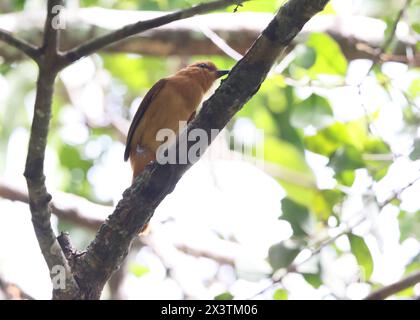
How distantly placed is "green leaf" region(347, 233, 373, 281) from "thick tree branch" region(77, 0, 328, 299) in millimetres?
1408

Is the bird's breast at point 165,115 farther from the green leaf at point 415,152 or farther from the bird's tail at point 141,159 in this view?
the green leaf at point 415,152

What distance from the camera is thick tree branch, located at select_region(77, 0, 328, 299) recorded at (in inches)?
112

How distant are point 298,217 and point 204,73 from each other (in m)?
1.18

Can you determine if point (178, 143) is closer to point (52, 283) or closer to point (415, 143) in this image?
point (52, 283)

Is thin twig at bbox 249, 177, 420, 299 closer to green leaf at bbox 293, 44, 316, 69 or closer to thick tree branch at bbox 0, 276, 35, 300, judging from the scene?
green leaf at bbox 293, 44, 316, 69

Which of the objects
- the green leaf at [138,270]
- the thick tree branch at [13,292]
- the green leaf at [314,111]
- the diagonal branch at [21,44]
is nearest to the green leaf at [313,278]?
the green leaf at [314,111]

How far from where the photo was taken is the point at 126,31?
2451 millimetres

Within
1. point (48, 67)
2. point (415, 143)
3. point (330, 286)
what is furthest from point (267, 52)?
point (330, 286)

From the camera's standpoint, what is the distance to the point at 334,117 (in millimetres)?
4629

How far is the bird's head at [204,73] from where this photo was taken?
475 cm

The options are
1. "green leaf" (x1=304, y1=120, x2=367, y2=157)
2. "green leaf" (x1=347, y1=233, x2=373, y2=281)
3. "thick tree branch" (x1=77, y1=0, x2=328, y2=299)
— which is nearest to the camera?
"thick tree branch" (x1=77, y1=0, x2=328, y2=299)

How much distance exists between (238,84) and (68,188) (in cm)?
417

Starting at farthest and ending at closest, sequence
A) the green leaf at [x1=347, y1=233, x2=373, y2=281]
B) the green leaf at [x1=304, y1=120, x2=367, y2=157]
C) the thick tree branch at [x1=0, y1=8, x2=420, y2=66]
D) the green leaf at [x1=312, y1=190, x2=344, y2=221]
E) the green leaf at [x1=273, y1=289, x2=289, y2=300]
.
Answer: the thick tree branch at [x1=0, y1=8, x2=420, y2=66] → the green leaf at [x1=304, y1=120, x2=367, y2=157] → the green leaf at [x1=312, y1=190, x2=344, y2=221] → the green leaf at [x1=273, y1=289, x2=289, y2=300] → the green leaf at [x1=347, y1=233, x2=373, y2=281]

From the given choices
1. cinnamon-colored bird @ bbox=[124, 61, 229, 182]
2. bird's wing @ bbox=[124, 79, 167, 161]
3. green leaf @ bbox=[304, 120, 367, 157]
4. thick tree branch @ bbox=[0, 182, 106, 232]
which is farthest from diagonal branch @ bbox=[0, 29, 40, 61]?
thick tree branch @ bbox=[0, 182, 106, 232]
